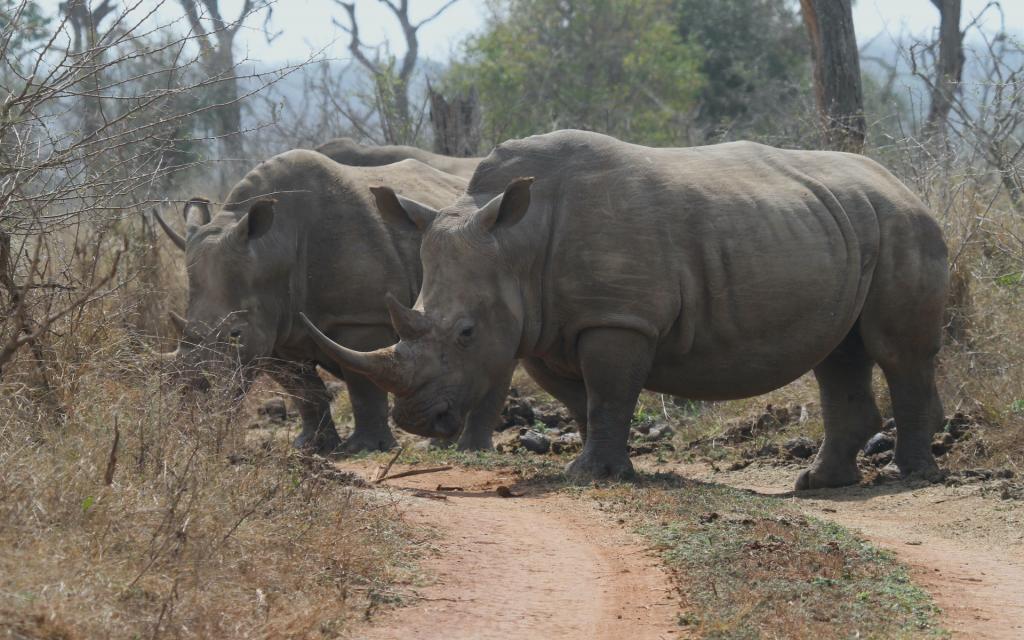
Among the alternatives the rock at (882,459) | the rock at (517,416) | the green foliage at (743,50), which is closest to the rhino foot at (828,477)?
the rock at (882,459)

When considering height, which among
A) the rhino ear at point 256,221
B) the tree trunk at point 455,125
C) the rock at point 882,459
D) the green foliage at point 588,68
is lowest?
the rock at point 882,459

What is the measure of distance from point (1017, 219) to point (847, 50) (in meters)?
4.36

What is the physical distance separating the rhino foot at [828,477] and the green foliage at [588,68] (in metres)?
16.3

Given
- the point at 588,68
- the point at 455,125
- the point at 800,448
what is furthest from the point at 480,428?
the point at 588,68

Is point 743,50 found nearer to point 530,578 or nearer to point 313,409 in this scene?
point 313,409

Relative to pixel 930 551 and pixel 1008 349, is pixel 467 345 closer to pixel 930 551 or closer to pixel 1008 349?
pixel 930 551

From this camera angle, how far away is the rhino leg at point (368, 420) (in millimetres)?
10344

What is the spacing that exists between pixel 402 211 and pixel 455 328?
40.3 inches

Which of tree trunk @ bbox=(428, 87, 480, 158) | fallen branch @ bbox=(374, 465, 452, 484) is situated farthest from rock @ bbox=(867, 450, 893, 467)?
tree trunk @ bbox=(428, 87, 480, 158)

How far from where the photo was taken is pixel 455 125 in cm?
1630

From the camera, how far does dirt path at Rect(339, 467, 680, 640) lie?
525 centimetres

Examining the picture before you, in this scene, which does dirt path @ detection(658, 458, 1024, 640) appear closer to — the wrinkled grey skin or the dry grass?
the dry grass

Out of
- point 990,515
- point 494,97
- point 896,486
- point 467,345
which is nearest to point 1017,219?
point 896,486

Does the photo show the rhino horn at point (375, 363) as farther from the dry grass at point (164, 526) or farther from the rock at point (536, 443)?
the rock at point (536, 443)
